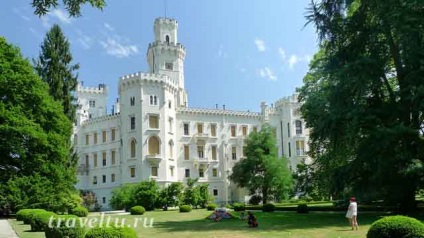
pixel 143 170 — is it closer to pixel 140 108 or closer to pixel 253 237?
pixel 140 108

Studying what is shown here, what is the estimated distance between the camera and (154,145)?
179ft

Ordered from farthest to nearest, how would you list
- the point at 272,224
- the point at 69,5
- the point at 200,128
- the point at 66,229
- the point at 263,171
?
the point at 200,128 → the point at 263,171 → the point at 272,224 → the point at 66,229 → the point at 69,5

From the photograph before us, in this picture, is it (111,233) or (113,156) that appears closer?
(111,233)

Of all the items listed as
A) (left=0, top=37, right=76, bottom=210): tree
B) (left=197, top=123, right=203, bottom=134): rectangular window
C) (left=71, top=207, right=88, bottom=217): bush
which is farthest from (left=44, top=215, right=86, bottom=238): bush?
(left=197, top=123, right=203, bottom=134): rectangular window

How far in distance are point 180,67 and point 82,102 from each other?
54.9 ft

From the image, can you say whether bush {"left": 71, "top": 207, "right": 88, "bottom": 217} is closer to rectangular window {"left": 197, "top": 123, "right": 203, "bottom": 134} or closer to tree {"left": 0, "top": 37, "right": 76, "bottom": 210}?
tree {"left": 0, "top": 37, "right": 76, "bottom": 210}

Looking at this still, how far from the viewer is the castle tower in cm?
6258

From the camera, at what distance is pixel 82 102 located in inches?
2724

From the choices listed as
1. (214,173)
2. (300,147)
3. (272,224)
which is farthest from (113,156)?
(272,224)

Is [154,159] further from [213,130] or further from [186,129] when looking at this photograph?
[213,130]

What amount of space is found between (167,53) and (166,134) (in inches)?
535

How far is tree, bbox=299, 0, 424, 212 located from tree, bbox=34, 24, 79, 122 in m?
20.3

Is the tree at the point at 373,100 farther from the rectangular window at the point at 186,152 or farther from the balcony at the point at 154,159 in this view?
the rectangular window at the point at 186,152

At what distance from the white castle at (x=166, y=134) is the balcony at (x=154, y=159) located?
0.12m
